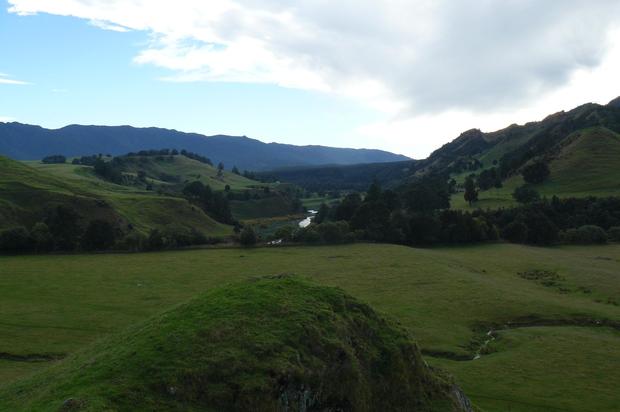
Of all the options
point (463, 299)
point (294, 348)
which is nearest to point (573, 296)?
point (463, 299)

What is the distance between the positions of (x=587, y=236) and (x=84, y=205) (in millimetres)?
124932

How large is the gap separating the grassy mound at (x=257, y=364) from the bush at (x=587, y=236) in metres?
95.7

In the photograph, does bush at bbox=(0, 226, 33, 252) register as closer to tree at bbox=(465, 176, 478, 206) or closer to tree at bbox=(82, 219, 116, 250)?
tree at bbox=(82, 219, 116, 250)

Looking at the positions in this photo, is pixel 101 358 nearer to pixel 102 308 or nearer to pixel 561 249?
pixel 102 308

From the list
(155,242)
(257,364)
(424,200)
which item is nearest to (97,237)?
(155,242)

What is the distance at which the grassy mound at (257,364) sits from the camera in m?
16.1

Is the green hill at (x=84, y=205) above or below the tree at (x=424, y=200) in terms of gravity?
below

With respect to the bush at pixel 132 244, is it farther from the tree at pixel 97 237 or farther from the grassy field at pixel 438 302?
the grassy field at pixel 438 302

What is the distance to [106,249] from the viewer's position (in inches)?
3816

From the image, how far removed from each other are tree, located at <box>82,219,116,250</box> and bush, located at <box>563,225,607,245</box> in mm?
94675

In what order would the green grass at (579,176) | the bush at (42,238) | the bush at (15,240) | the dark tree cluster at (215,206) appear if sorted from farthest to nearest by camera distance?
the dark tree cluster at (215,206), the green grass at (579,176), the bush at (42,238), the bush at (15,240)

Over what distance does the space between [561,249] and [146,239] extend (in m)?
82.4

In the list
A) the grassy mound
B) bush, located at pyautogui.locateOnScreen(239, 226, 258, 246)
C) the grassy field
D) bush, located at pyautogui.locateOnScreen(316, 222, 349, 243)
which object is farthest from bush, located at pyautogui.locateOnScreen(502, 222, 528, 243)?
the grassy mound

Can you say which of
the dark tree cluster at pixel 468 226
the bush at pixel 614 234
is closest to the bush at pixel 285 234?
the dark tree cluster at pixel 468 226
